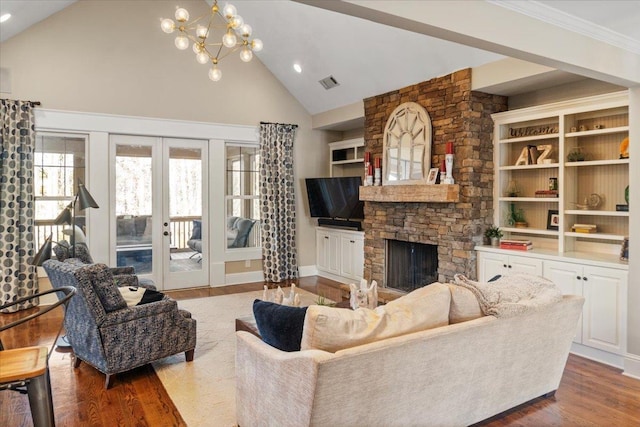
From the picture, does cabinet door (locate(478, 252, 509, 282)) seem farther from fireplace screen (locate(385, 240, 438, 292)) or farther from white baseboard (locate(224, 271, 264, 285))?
white baseboard (locate(224, 271, 264, 285))

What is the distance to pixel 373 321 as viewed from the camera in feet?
7.13

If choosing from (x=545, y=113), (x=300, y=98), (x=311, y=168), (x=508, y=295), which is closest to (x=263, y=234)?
(x=311, y=168)

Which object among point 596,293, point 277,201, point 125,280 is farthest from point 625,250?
point 277,201

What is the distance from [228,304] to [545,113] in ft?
14.1

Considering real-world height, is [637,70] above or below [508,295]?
above

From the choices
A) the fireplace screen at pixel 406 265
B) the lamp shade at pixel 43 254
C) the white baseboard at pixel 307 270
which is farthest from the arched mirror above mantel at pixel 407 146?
the lamp shade at pixel 43 254

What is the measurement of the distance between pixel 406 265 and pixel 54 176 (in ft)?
15.8

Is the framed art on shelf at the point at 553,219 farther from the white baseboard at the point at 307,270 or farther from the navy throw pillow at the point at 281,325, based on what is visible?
the white baseboard at the point at 307,270

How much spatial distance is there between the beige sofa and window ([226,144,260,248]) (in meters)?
4.64

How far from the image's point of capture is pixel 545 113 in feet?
14.3

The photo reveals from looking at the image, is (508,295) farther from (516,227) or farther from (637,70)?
(516,227)

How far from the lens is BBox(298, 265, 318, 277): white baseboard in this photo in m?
7.51

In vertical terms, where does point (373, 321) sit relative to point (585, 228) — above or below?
below

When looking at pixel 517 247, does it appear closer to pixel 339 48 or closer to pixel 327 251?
pixel 339 48
